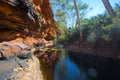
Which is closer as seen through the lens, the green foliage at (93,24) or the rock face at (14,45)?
the rock face at (14,45)

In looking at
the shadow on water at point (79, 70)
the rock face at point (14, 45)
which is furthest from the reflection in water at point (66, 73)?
the rock face at point (14, 45)

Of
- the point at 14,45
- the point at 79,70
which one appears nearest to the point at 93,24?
the point at 79,70

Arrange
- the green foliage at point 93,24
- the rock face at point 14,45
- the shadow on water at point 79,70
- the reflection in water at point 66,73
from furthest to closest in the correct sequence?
the green foliage at point 93,24 < the reflection in water at point 66,73 < the shadow on water at point 79,70 < the rock face at point 14,45

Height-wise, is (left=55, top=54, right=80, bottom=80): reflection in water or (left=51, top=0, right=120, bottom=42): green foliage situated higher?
(left=51, top=0, right=120, bottom=42): green foliage

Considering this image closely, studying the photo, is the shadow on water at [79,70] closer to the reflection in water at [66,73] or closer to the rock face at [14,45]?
the reflection in water at [66,73]

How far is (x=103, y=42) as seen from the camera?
18016mm

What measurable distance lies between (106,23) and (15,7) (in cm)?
1447

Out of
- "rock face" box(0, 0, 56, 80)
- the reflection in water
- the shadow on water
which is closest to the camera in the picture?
"rock face" box(0, 0, 56, 80)

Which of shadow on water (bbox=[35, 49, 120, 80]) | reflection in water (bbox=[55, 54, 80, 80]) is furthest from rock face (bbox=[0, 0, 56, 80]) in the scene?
reflection in water (bbox=[55, 54, 80, 80])

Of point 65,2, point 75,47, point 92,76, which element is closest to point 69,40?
point 75,47

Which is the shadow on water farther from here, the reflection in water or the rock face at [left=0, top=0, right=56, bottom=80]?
the rock face at [left=0, top=0, right=56, bottom=80]

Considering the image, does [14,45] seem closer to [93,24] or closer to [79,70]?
[79,70]

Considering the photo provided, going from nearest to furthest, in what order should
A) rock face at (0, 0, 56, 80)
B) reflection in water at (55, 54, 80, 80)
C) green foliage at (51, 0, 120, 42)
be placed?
rock face at (0, 0, 56, 80)
reflection in water at (55, 54, 80, 80)
green foliage at (51, 0, 120, 42)

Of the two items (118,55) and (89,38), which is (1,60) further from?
(89,38)
